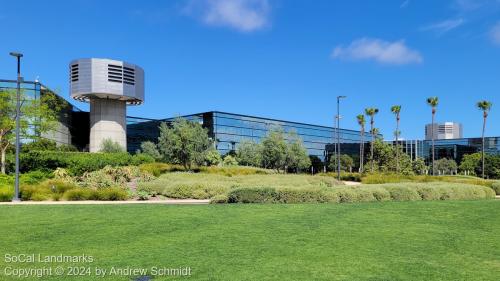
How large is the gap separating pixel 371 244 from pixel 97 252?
5.32 meters

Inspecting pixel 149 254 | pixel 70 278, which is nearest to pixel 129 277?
pixel 70 278

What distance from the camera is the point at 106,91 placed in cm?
6359

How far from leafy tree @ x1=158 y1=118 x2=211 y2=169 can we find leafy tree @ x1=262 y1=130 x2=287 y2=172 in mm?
9022

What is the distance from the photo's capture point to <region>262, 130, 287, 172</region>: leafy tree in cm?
4689

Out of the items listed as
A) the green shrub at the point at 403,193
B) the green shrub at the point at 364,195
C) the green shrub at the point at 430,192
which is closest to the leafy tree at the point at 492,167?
the green shrub at the point at 430,192

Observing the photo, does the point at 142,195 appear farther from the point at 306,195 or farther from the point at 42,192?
the point at 306,195

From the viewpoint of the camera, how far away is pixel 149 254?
25.4 ft

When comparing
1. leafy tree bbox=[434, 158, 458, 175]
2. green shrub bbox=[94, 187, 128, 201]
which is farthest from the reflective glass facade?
green shrub bbox=[94, 187, 128, 201]

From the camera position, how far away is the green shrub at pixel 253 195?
17766 millimetres

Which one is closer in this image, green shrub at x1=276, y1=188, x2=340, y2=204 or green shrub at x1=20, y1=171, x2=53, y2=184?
green shrub at x1=276, y1=188, x2=340, y2=204

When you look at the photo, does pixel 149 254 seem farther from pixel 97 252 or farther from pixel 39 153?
pixel 39 153

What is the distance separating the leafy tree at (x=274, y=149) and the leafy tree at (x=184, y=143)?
9.02 meters

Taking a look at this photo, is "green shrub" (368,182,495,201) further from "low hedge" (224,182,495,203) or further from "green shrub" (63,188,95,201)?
"green shrub" (63,188,95,201)

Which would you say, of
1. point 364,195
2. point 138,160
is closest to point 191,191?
point 364,195
